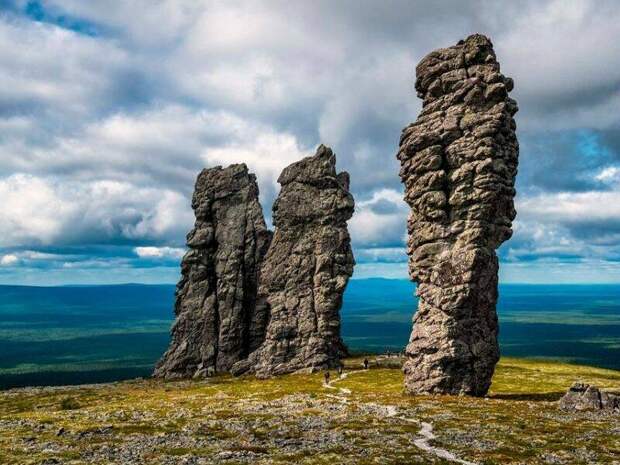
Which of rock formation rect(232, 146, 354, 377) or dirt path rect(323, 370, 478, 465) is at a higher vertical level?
rock formation rect(232, 146, 354, 377)

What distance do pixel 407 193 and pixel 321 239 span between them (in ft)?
177

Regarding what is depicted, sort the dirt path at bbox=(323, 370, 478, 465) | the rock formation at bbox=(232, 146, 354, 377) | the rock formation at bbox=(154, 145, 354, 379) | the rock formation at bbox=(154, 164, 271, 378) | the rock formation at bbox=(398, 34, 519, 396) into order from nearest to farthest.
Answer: the dirt path at bbox=(323, 370, 478, 465)
the rock formation at bbox=(398, 34, 519, 396)
the rock formation at bbox=(232, 146, 354, 377)
the rock formation at bbox=(154, 145, 354, 379)
the rock formation at bbox=(154, 164, 271, 378)

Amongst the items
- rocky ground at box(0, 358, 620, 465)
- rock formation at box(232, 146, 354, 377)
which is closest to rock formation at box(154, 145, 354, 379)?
rock formation at box(232, 146, 354, 377)

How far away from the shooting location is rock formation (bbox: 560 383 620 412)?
250 feet

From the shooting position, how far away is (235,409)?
3359 inches

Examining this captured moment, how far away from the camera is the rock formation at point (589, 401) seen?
250 ft

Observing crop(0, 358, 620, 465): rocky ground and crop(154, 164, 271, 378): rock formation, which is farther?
crop(154, 164, 271, 378): rock formation

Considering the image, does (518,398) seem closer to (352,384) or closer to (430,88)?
(352,384)

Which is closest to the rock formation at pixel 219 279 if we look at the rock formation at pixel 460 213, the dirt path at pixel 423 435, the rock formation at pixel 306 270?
the rock formation at pixel 306 270

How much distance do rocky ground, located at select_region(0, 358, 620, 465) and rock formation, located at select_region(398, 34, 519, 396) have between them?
658cm

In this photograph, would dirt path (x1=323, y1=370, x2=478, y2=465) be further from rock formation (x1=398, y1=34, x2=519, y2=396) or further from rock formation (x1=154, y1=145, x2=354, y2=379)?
rock formation (x1=154, y1=145, x2=354, y2=379)

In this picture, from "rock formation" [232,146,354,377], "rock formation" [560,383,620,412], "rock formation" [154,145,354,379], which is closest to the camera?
"rock formation" [560,383,620,412]

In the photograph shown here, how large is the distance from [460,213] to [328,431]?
160 feet

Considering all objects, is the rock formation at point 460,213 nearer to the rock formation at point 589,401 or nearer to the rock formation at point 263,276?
the rock formation at point 589,401
